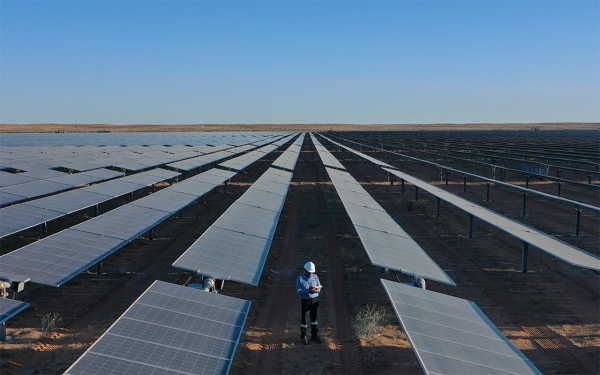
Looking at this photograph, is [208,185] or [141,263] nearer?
[141,263]

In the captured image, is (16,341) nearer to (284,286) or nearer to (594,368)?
(284,286)

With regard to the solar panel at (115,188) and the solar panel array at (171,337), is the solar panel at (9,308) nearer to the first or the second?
the solar panel array at (171,337)

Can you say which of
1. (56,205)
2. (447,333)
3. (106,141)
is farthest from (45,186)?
(106,141)

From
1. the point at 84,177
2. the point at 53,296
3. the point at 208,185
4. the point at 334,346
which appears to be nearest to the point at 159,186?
the point at 84,177

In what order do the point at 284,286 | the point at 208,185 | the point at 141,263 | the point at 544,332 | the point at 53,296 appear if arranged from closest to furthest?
the point at 544,332 → the point at 53,296 → the point at 284,286 → the point at 141,263 → the point at 208,185

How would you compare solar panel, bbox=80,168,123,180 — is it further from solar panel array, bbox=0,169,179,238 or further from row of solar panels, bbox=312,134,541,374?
row of solar panels, bbox=312,134,541,374

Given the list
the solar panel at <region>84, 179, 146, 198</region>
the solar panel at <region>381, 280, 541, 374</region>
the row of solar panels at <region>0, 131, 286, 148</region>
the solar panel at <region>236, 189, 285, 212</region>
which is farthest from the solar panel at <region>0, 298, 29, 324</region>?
the row of solar panels at <region>0, 131, 286, 148</region>
